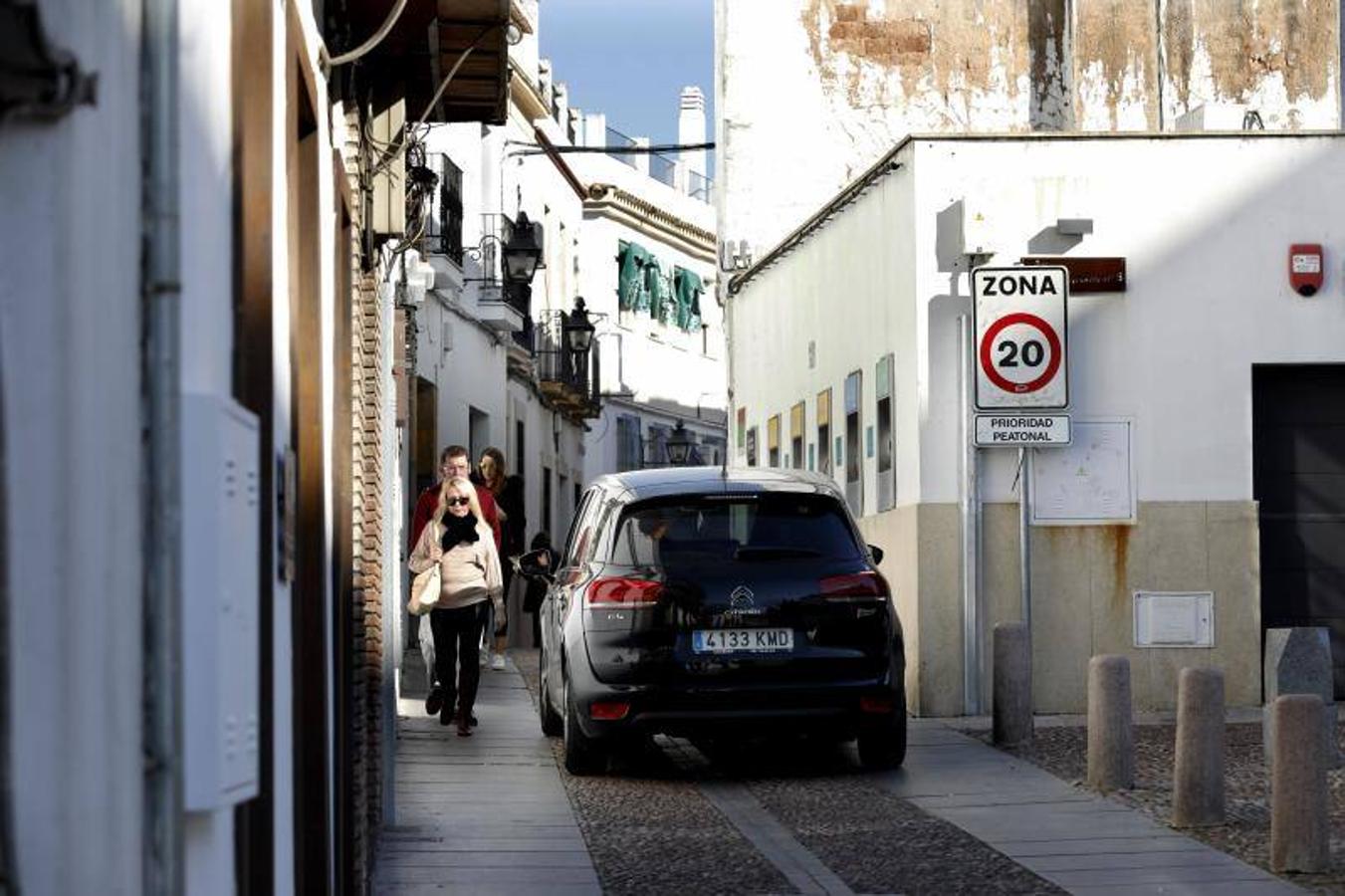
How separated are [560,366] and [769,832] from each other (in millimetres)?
35799

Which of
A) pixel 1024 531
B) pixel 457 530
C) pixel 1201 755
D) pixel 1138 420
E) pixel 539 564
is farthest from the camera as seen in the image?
pixel 1138 420

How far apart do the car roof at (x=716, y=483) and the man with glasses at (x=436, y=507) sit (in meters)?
1.92

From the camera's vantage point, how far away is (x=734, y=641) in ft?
47.0

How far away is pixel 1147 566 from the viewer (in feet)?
61.8

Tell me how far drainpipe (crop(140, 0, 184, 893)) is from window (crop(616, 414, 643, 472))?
54.1 m

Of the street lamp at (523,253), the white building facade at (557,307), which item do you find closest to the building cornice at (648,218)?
the white building facade at (557,307)

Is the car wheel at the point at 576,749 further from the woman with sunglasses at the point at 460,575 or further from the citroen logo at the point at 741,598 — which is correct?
the woman with sunglasses at the point at 460,575

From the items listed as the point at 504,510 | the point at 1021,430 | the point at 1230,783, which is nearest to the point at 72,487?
the point at 1230,783

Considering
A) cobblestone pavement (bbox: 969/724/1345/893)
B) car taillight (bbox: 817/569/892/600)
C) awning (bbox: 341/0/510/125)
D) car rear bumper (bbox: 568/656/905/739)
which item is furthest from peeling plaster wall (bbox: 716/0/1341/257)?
awning (bbox: 341/0/510/125)

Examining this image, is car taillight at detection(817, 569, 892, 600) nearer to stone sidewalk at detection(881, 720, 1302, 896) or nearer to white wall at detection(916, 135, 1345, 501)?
stone sidewalk at detection(881, 720, 1302, 896)

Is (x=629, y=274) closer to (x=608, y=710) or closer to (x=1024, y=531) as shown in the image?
(x=1024, y=531)

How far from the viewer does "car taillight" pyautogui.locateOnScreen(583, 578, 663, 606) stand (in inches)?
568

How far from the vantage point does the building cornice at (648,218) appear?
54750 mm

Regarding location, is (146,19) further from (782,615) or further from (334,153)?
(782,615)
